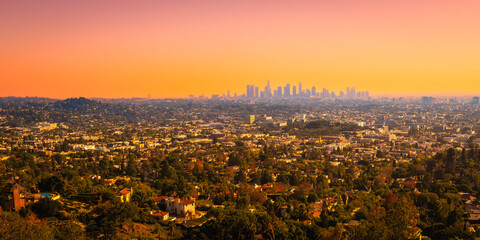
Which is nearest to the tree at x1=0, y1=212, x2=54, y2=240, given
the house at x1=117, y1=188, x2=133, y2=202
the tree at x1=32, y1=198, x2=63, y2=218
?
the tree at x1=32, y1=198, x2=63, y2=218

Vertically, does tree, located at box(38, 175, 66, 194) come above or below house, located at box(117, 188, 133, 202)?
above

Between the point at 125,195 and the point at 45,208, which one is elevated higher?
the point at 45,208

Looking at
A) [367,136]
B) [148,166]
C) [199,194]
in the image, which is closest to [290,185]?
[199,194]

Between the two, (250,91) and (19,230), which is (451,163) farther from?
(250,91)

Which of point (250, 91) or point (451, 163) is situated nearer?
point (451, 163)

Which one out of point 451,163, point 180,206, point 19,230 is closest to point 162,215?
point 180,206

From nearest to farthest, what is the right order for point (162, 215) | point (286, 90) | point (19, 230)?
point (19, 230), point (162, 215), point (286, 90)

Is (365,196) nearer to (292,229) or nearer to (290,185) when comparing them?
(290,185)

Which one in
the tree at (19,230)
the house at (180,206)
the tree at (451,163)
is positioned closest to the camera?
the tree at (19,230)

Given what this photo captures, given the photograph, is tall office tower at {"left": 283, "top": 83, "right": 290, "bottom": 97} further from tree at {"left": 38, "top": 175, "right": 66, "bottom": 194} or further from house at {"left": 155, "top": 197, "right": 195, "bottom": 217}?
tree at {"left": 38, "top": 175, "right": 66, "bottom": 194}

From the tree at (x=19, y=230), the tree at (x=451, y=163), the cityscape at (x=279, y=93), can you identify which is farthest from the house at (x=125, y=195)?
the cityscape at (x=279, y=93)

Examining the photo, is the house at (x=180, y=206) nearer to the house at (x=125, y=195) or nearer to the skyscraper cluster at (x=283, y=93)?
the house at (x=125, y=195)
